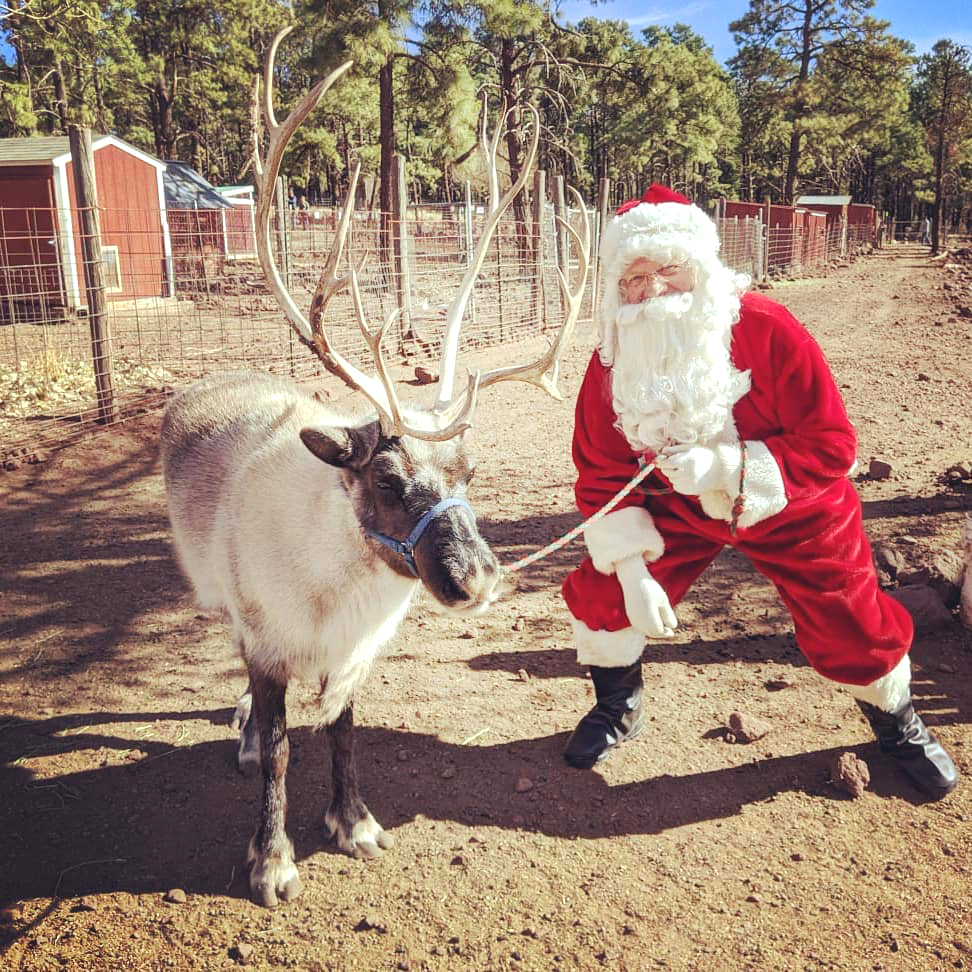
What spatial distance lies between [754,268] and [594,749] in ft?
73.5

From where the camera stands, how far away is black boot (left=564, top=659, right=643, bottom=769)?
10.5 ft

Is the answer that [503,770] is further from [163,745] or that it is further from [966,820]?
[966,820]

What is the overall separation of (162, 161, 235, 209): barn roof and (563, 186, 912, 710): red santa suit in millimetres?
23288

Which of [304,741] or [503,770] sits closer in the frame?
[503,770]

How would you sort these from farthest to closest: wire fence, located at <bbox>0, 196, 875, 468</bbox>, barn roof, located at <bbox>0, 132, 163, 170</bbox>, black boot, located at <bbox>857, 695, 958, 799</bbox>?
barn roof, located at <bbox>0, 132, 163, 170</bbox>, wire fence, located at <bbox>0, 196, 875, 468</bbox>, black boot, located at <bbox>857, 695, 958, 799</bbox>

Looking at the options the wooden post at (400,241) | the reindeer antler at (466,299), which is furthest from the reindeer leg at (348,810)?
the wooden post at (400,241)

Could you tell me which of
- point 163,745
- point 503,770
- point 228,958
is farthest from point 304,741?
point 228,958

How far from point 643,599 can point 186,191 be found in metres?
25.4

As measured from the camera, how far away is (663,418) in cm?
280

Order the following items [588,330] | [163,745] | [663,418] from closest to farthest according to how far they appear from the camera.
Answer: [663,418] → [163,745] → [588,330]

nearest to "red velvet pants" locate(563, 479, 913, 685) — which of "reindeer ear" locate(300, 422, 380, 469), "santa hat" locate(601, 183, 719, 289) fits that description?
"santa hat" locate(601, 183, 719, 289)

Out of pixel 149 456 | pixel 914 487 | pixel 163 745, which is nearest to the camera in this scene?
pixel 163 745

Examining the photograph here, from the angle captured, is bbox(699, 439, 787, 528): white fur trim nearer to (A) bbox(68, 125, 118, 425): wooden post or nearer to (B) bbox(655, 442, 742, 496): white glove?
(B) bbox(655, 442, 742, 496): white glove

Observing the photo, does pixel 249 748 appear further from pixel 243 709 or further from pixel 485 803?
pixel 485 803
